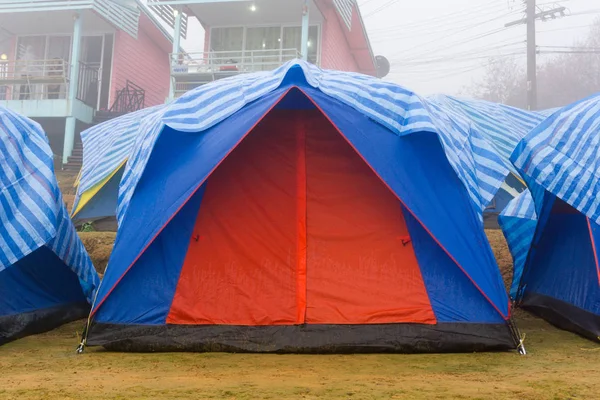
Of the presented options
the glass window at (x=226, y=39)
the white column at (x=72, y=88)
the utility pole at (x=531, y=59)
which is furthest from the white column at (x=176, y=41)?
the utility pole at (x=531, y=59)

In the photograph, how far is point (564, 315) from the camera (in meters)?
4.54

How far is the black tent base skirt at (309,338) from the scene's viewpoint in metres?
3.65

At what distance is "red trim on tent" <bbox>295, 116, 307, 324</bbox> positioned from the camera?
3805 mm

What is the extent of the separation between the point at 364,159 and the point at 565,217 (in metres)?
2.08

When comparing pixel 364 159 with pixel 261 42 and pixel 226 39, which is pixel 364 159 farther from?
pixel 226 39

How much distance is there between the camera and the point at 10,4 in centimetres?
1339

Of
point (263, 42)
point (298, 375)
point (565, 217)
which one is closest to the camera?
point (298, 375)

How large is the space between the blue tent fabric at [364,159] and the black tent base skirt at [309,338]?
45 millimetres

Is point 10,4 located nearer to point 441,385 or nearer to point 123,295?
point 123,295

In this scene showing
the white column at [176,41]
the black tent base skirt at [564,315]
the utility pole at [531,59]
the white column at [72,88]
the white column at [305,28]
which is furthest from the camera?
the utility pole at [531,59]

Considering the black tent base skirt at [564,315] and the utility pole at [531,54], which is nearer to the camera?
the black tent base skirt at [564,315]

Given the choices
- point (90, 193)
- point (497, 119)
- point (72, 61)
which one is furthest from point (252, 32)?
point (497, 119)

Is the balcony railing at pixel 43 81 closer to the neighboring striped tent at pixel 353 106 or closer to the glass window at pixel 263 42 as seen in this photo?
the glass window at pixel 263 42

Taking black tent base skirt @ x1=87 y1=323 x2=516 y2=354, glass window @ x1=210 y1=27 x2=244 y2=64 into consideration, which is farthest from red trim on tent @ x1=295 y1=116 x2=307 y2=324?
glass window @ x1=210 y1=27 x2=244 y2=64
